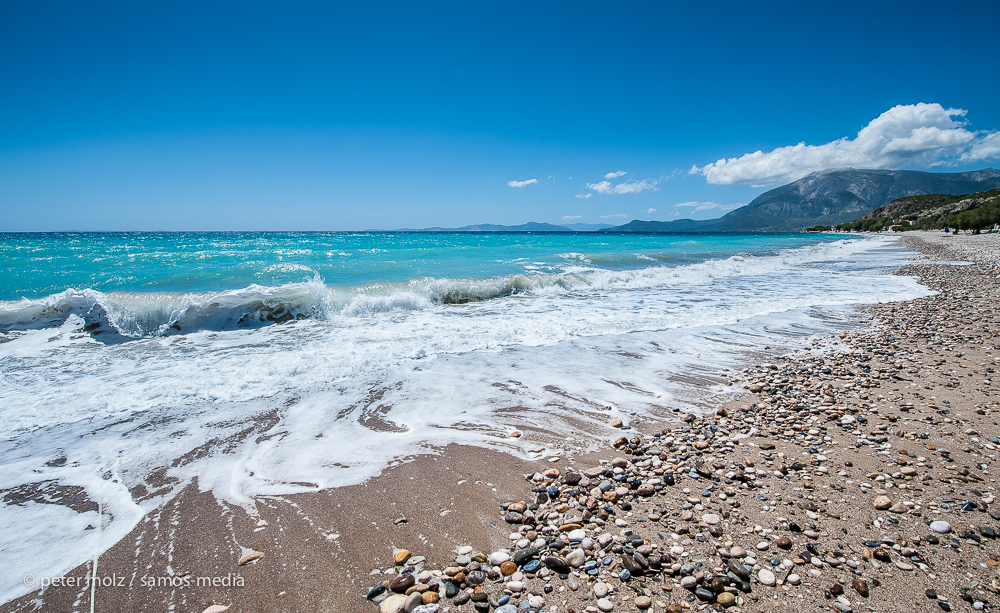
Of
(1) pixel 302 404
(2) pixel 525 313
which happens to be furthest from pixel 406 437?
(2) pixel 525 313

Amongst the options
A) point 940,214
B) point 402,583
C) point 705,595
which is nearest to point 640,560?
point 705,595

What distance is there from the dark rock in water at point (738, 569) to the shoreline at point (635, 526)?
47 millimetres

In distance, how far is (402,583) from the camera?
2480 mm

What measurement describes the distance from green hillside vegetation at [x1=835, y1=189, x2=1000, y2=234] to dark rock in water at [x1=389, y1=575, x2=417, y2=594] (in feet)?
288

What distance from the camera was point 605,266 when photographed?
2606 centimetres

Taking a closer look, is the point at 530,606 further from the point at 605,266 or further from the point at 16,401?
the point at 605,266

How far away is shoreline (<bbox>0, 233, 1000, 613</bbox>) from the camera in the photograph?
2404 mm

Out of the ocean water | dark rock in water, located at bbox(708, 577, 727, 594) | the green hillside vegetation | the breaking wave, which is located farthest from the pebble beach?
the green hillside vegetation

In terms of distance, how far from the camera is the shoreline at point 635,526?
2.40 meters

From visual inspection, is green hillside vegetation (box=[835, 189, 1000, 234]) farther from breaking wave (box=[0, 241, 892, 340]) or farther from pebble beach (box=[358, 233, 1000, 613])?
pebble beach (box=[358, 233, 1000, 613])

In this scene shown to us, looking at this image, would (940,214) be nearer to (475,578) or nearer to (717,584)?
(717,584)

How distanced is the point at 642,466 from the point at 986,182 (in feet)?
1042

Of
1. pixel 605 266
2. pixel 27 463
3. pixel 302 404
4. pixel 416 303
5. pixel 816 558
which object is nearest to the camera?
pixel 816 558

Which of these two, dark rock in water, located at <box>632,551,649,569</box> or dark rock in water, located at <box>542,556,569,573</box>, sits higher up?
dark rock in water, located at <box>632,551,649,569</box>
